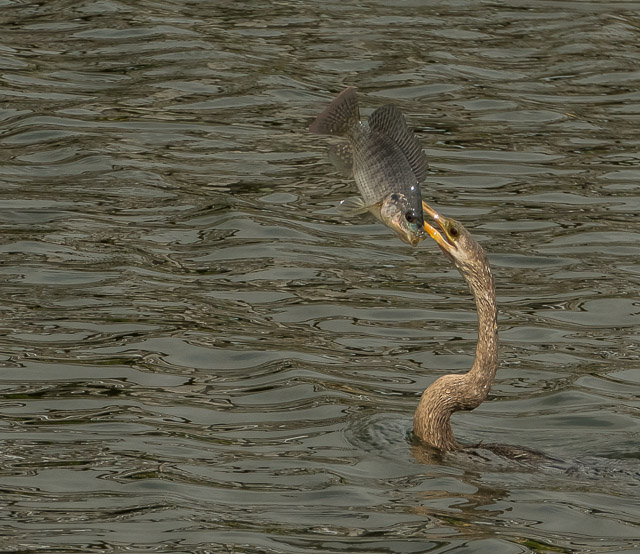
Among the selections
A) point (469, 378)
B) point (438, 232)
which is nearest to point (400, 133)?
point (438, 232)

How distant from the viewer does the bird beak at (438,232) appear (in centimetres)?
743

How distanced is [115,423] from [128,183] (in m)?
4.69

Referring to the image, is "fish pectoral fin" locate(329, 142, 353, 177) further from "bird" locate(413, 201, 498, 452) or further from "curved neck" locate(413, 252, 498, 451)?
"curved neck" locate(413, 252, 498, 451)

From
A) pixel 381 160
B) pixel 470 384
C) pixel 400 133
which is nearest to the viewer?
pixel 381 160

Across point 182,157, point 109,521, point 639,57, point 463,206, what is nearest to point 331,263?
point 463,206

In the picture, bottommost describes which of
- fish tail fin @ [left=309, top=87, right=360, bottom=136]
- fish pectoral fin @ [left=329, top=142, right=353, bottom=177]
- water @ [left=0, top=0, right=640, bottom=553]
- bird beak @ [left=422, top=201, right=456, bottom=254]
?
water @ [left=0, top=0, right=640, bottom=553]

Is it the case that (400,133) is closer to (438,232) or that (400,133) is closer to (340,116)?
(340,116)

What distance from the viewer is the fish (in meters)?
7.02

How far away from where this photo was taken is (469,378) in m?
7.73

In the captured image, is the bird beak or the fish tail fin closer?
the fish tail fin

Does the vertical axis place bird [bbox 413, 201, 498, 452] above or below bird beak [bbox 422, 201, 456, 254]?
below

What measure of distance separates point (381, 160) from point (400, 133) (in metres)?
0.24

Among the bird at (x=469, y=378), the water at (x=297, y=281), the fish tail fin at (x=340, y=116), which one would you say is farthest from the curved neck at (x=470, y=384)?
the fish tail fin at (x=340, y=116)

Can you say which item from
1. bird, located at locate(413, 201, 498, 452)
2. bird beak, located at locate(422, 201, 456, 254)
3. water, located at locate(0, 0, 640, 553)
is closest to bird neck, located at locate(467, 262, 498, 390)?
bird, located at locate(413, 201, 498, 452)
